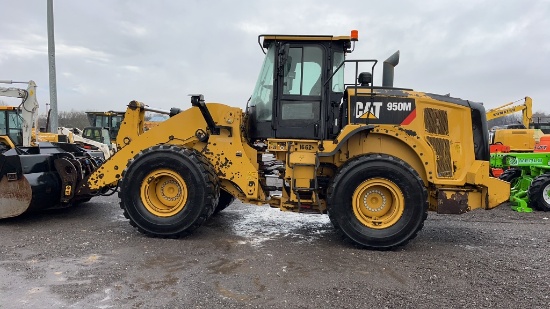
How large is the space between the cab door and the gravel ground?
1526mm

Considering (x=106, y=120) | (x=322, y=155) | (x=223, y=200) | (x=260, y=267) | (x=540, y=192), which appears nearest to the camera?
(x=260, y=267)

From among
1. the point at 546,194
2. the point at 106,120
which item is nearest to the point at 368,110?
the point at 546,194

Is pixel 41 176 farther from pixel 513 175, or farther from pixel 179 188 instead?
pixel 513 175

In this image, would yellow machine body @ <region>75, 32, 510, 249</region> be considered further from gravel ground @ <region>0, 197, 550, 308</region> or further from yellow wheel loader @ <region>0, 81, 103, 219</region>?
yellow wheel loader @ <region>0, 81, 103, 219</region>

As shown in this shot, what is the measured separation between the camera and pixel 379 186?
18.5 ft

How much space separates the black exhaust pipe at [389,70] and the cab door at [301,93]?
120 cm

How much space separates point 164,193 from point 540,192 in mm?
7354

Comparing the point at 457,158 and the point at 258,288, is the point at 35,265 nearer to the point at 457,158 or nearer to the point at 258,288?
the point at 258,288

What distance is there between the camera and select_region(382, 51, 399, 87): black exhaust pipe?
21.3 feet

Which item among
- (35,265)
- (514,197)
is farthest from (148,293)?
(514,197)

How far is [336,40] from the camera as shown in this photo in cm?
589

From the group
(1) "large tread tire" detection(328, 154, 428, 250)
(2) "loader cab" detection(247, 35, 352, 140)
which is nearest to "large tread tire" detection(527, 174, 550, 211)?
(1) "large tread tire" detection(328, 154, 428, 250)

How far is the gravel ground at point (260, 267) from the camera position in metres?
3.92

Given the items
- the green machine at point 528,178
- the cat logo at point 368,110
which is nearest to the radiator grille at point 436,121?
the cat logo at point 368,110
